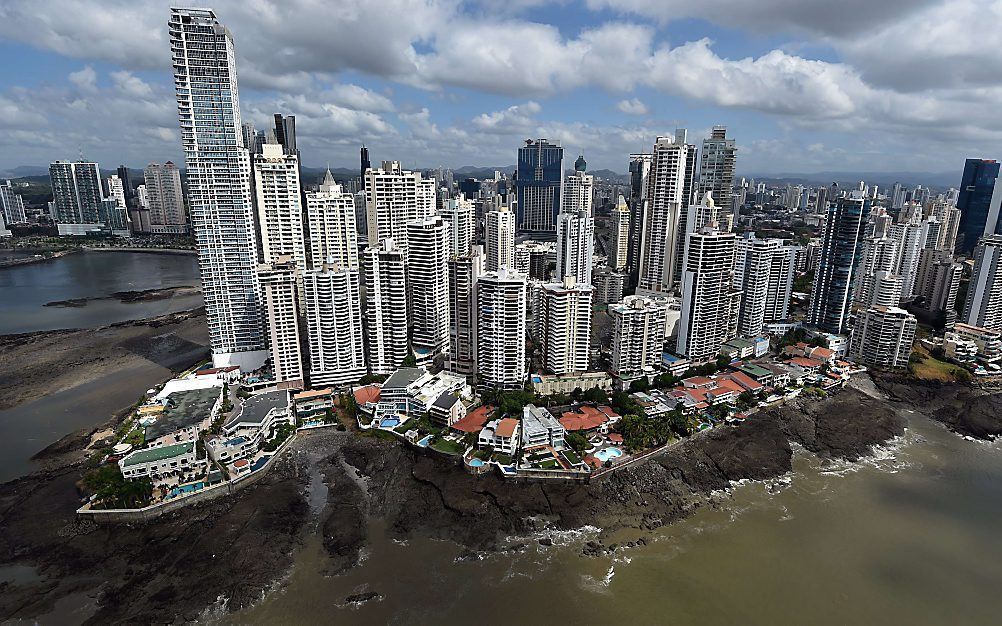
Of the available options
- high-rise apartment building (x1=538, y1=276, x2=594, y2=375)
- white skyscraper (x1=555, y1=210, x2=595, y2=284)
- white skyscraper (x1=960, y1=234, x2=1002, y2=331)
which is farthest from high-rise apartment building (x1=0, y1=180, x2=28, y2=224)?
white skyscraper (x1=960, y1=234, x2=1002, y2=331)

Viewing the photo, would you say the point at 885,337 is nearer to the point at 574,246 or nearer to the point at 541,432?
the point at 574,246

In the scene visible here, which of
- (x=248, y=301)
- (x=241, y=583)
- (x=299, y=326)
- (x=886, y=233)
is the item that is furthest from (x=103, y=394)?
(x=886, y=233)

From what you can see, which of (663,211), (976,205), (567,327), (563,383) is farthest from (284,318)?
(976,205)

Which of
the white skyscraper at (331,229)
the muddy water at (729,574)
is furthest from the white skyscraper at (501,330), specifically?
the white skyscraper at (331,229)

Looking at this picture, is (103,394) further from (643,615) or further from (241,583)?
(643,615)

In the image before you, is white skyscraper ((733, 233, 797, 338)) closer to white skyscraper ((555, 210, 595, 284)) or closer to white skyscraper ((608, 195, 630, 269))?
white skyscraper ((555, 210, 595, 284))

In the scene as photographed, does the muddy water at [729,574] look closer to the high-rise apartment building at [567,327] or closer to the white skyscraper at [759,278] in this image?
the high-rise apartment building at [567,327]
